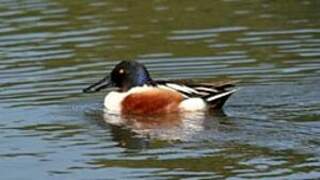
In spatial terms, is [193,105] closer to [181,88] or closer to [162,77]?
[181,88]

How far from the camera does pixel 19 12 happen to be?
22344 mm

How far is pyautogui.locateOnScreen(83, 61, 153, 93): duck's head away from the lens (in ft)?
48.3

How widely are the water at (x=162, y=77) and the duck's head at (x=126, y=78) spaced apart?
0.80 feet

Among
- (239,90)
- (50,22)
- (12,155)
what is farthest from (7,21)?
(12,155)

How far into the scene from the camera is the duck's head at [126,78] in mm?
14719

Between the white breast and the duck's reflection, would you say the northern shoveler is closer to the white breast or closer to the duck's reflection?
the white breast

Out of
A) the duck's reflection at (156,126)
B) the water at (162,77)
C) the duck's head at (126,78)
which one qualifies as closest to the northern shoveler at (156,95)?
the duck's head at (126,78)

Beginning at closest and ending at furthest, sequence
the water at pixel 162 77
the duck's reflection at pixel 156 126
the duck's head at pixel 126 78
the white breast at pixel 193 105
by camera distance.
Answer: the water at pixel 162 77 → the duck's reflection at pixel 156 126 → the white breast at pixel 193 105 → the duck's head at pixel 126 78

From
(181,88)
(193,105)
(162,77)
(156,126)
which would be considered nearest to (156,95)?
(181,88)

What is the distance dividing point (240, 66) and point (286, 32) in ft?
8.19

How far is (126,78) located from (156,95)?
0.51 meters

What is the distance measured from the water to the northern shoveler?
0.76 ft

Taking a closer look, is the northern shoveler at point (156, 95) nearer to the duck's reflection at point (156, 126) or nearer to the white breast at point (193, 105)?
the white breast at point (193, 105)

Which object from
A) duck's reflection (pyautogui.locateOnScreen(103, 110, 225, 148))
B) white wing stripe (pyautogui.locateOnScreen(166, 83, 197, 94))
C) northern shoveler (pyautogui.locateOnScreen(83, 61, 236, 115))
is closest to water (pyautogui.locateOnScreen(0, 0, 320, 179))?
duck's reflection (pyautogui.locateOnScreen(103, 110, 225, 148))
